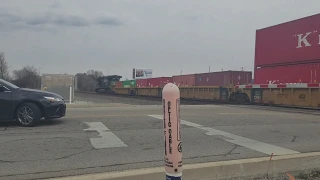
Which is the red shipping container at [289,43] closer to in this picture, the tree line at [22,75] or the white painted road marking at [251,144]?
the white painted road marking at [251,144]

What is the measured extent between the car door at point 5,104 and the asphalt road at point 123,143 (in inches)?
14.0


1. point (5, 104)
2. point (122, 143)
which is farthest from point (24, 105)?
point (122, 143)

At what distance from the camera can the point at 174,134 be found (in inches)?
104

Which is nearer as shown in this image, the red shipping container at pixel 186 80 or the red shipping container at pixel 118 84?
the red shipping container at pixel 186 80

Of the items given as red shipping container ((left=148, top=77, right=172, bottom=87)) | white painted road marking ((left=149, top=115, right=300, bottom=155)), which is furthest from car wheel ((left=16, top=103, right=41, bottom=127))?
red shipping container ((left=148, top=77, right=172, bottom=87))

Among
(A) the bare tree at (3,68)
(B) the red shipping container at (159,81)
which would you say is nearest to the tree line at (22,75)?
(A) the bare tree at (3,68)

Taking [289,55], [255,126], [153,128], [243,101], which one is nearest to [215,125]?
[255,126]

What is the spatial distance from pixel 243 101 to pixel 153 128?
1698 cm

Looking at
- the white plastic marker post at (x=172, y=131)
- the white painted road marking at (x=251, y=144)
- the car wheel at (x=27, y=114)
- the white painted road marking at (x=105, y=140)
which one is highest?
the white plastic marker post at (x=172, y=131)

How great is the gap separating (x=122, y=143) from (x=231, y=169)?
9.16 ft

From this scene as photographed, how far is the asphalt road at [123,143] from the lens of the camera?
214 inches

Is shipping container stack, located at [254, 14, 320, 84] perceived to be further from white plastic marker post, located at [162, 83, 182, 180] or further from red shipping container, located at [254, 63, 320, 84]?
white plastic marker post, located at [162, 83, 182, 180]

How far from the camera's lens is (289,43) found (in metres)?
20.0

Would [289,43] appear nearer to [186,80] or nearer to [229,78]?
[229,78]
